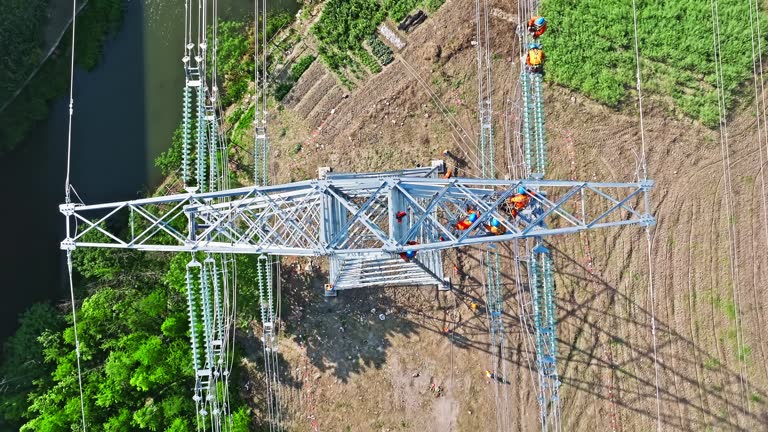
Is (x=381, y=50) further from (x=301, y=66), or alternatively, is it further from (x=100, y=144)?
(x=100, y=144)

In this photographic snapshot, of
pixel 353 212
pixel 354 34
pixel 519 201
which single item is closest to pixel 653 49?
pixel 519 201

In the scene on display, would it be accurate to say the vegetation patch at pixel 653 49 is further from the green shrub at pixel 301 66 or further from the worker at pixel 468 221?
the green shrub at pixel 301 66

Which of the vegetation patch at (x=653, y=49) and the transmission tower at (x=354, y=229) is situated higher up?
the vegetation patch at (x=653, y=49)

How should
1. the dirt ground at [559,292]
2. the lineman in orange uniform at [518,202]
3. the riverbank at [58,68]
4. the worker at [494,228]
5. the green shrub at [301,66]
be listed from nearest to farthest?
the lineman in orange uniform at [518,202] < the worker at [494,228] < the dirt ground at [559,292] < the green shrub at [301,66] < the riverbank at [58,68]

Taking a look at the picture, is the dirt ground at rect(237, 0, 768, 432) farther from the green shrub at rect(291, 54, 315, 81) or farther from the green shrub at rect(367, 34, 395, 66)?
the green shrub at rect(291, 54, 315, 81)

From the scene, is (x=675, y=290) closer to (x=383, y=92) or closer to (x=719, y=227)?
(x=719, y=227)

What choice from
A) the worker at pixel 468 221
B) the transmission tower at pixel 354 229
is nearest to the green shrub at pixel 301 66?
the transmission tower at pixel 354 229

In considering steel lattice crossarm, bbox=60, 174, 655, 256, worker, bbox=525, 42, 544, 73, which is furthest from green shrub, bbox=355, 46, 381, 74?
steel lattice crossarm, bbox=60, 174, 655, 256
